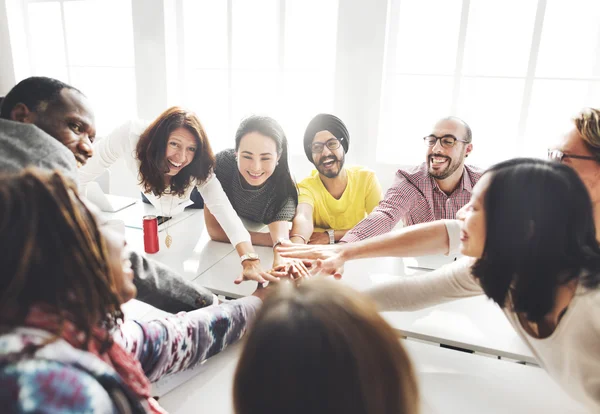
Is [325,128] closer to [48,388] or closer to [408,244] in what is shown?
[408,244]

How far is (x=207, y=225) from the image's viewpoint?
6.96 feet

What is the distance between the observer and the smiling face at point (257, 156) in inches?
76.6

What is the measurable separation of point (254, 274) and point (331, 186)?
96 cm

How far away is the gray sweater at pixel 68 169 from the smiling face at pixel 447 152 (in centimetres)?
144

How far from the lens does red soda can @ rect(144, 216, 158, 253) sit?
185cm

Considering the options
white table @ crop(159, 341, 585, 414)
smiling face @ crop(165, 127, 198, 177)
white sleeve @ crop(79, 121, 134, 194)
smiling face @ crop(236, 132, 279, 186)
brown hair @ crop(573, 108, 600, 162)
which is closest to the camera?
white table @ crop(159, 341, 585, 414)

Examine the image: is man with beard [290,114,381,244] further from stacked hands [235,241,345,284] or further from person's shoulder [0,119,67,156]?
person's shoulder [0,119,67,156]

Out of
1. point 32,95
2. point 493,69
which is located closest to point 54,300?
point 32,95

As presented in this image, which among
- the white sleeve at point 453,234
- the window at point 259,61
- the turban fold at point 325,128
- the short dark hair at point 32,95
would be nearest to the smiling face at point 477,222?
the white sleeve at point 453,234

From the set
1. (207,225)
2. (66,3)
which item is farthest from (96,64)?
(207,225)

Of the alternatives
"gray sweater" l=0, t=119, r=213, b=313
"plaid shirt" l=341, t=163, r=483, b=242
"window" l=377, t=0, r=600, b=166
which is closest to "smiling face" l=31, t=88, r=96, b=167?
"gray sweater" l=0, t=119, r=213, b=313

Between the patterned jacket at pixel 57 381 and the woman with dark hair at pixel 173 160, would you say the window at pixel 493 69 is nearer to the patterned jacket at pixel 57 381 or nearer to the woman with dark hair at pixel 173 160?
the woman with dark hair at pixel 173 160

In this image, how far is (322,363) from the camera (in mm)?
475

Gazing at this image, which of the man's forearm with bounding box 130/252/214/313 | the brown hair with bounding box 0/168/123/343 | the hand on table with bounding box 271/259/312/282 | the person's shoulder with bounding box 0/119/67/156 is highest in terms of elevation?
the person's shoulder with bounding box 0/119/67/156
